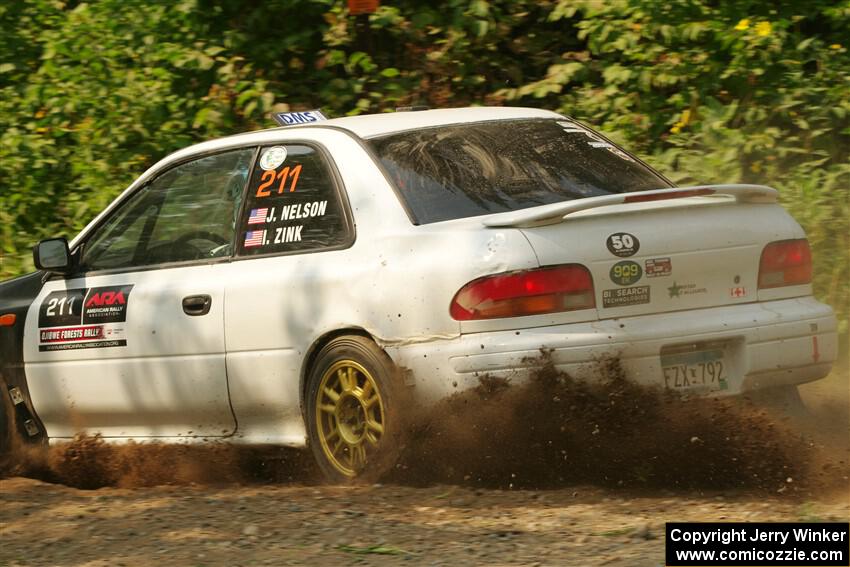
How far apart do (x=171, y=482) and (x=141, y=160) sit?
486cm

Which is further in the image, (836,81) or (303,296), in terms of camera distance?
(836,81)

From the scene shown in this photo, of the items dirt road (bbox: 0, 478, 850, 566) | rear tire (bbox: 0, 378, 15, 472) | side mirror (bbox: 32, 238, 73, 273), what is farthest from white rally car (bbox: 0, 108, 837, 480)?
dirt road (bbox: 0, 478, 850, 566)

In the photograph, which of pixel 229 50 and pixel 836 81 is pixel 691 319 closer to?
pixel 836 81

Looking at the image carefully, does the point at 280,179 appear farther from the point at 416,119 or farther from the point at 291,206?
the point at 416,119

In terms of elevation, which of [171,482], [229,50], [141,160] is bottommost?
[171,482]

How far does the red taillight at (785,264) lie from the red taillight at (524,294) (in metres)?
0.88

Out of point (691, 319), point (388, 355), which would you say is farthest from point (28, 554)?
point (691, 319)

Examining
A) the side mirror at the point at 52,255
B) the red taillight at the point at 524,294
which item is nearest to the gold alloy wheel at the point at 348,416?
the red taillight at the point at 524,294

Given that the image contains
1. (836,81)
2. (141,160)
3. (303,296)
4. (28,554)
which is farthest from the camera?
(141,160)

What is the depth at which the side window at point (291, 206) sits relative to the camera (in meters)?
5.61

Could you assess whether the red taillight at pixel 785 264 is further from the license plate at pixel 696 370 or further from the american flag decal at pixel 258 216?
the american flag decal at pixel 258 216

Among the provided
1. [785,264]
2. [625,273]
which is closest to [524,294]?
[625,273]

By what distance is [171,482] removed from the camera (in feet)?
20.5

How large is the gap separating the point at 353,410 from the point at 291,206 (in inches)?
40.3
